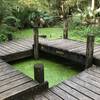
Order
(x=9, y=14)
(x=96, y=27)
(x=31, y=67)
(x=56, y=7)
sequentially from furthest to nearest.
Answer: (x=56, y=7) < (x=96, y=27) < (x=9, y=14) < (x=31, y=67)

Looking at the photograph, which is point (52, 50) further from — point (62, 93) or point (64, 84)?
point (62, 93)

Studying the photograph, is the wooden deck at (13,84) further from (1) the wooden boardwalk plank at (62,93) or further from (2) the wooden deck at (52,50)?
(2) the wooden deck at (52,50)

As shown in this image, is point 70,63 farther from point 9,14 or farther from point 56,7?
point 56,7

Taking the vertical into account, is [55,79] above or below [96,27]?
below

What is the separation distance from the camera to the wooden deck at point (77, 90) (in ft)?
8.85

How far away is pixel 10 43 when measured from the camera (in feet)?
18.4

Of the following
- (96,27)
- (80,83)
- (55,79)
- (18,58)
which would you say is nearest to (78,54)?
(55,79)

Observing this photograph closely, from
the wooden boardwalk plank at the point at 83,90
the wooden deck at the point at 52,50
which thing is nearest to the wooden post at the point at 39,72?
the wooden boardwalk plank at the point at 83,90

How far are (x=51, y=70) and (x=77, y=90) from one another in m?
1.43

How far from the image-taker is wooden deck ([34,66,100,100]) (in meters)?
2.70

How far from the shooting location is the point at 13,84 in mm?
2963

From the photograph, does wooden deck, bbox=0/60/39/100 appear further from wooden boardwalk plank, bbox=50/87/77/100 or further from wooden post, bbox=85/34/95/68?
wooden post, bbox=85/34/95/68

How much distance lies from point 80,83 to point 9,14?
4.77 meters

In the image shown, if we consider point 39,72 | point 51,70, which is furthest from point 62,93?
point 51,70
